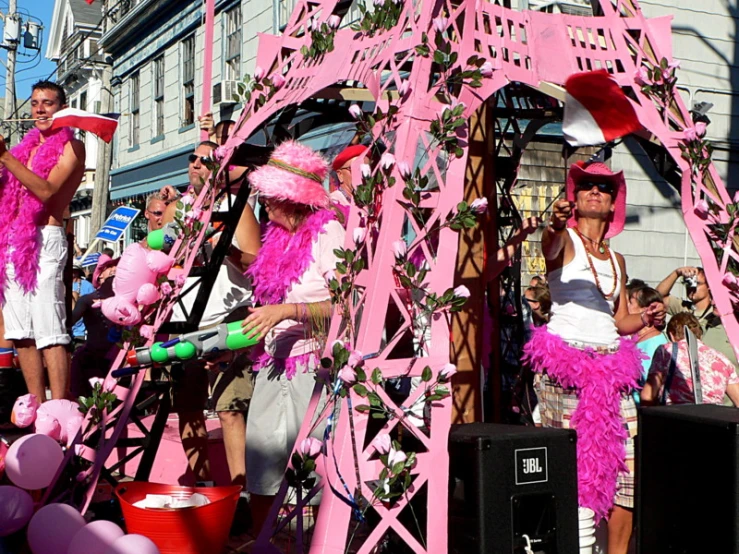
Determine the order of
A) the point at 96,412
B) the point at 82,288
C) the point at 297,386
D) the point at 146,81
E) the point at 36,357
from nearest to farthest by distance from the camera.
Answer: the point at 297,386, the point at 96,412, the point at 36,357, the point at 82,288, the point at 146,81

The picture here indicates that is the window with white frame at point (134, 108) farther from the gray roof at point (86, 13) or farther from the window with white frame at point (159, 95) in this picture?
the gray roof at point (86, 13)

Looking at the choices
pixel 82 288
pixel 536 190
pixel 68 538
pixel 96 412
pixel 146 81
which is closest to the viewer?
pixel 68 538

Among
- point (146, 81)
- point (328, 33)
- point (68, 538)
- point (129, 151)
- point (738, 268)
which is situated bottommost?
point (68, 538)

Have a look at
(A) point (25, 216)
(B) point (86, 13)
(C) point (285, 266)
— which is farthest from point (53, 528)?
(B) point (86, 13)

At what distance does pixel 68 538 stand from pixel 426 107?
218cm

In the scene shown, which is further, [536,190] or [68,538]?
[536,190]

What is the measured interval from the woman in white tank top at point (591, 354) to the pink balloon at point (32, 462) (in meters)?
2.29

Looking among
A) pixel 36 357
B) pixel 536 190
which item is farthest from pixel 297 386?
pixel 536 190

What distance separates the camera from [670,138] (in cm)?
367

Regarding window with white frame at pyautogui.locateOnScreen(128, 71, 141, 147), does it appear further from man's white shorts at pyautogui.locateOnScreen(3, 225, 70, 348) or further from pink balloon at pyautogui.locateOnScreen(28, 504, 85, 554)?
pink balloon at pyautogui.locateOnScreen(28, 504, 85, 554)

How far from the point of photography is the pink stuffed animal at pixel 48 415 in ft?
14.6

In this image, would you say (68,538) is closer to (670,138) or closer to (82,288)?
(670,138)

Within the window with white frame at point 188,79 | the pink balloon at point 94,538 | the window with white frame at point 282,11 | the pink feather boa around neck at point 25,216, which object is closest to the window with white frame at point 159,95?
the window with white frame at point 188,79

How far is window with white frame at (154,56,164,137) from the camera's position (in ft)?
63.4
